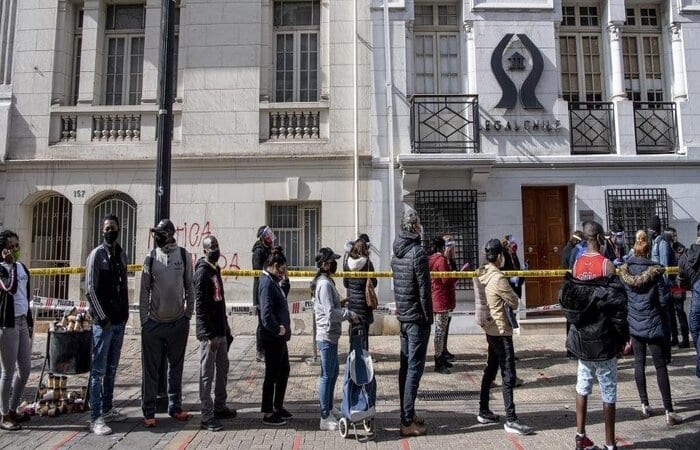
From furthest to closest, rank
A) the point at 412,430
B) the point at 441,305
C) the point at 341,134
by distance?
1. the point at 341,134
2. the point at 441,305
3. the point at 412,430

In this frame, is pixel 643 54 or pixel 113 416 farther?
pixel 643 54

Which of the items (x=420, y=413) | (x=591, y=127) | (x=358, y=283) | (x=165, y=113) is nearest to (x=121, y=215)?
(x=165, y=113)

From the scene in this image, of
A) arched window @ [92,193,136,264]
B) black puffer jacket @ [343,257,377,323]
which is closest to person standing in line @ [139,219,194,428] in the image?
black puffer jacket @ [343,257,377,323]

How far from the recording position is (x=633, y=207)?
11.0 m

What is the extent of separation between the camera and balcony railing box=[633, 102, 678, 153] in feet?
36.9

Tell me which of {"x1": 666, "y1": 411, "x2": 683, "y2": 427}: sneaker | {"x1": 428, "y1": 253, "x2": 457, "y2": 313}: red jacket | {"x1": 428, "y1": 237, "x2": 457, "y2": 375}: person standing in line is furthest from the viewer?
{"x1": 428, "y1": 253, "x2": 457, "y2": 313}: red jacket

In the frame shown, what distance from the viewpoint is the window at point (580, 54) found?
38.5ft

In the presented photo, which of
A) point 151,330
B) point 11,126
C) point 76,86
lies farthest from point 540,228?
point 11,126

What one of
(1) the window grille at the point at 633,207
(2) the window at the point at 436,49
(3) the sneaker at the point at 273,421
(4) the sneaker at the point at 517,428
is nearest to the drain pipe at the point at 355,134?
(2) the window at the point at 436,49

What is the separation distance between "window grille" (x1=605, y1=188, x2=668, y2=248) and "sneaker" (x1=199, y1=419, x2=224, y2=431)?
9.32m

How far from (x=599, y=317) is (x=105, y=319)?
4.75 m

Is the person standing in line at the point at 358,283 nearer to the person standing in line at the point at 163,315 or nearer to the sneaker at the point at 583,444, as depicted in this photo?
the person standing in line at the point at 163,315

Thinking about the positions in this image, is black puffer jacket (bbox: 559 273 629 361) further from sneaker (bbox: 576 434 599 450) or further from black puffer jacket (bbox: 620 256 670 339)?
black puffer jacket (bbox: 620 256 670 339)

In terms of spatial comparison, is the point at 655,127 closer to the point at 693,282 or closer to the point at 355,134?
the point at 355,134
